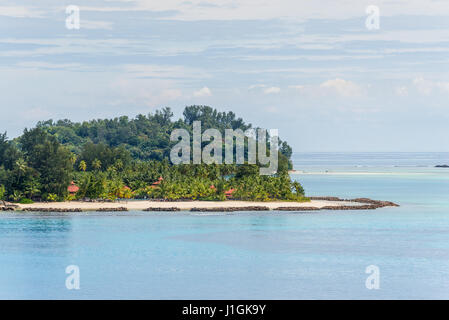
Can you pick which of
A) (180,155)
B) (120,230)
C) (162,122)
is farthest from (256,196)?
(162,122)

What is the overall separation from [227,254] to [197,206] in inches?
950

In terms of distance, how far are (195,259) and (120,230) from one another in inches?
535

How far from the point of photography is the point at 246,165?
86188 mm

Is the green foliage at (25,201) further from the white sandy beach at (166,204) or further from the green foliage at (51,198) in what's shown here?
the green foliage at (51,198)

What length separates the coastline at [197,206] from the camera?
66812mm

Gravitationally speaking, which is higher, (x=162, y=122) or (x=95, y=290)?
(x=162, y=122)

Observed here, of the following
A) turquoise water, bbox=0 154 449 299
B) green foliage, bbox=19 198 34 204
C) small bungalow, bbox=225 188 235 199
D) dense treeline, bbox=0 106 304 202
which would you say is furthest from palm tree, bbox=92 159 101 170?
turquoise water, bbox=0 154 449 299

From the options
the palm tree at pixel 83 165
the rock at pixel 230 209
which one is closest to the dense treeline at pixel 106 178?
the palm tree at pixel 83 165

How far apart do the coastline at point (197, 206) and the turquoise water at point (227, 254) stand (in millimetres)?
2330

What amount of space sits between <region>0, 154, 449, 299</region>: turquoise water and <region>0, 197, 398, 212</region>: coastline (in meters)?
2.33

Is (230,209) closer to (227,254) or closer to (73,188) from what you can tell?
(73,188)
